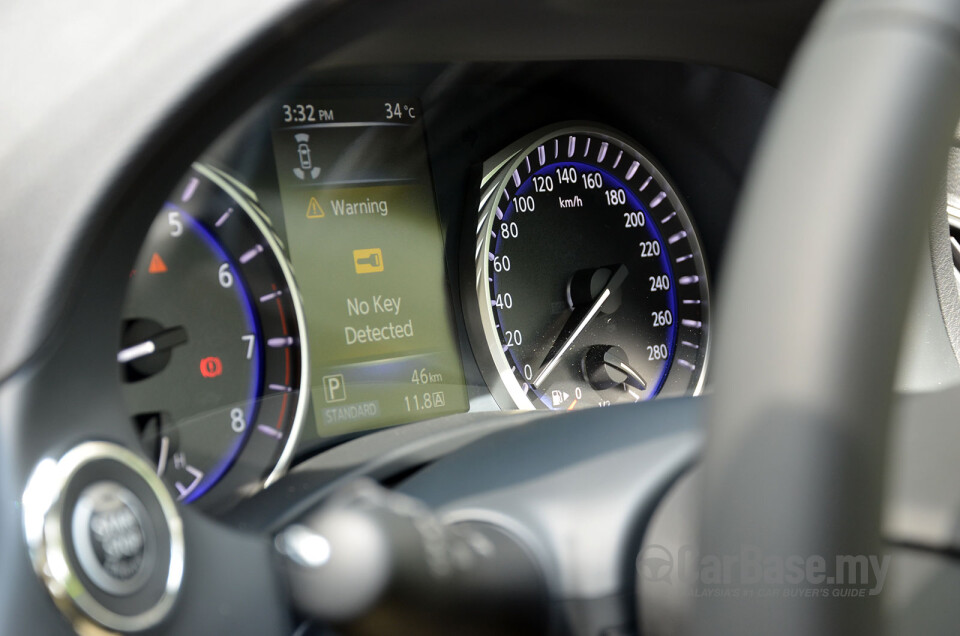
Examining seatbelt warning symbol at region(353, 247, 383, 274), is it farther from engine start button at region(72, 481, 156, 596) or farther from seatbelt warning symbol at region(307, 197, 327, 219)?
engine start button at region(72, 481, 156, 596)

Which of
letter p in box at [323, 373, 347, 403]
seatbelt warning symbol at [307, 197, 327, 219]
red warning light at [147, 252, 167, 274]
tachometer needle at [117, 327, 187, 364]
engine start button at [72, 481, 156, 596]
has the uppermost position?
seatbelt warning symbol at [307, 197, 327, 219]

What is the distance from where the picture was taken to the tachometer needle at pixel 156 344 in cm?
81

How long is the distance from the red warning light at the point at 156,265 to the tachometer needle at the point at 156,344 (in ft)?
0.16

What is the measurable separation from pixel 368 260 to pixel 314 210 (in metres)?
0.08

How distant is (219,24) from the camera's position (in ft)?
2.11

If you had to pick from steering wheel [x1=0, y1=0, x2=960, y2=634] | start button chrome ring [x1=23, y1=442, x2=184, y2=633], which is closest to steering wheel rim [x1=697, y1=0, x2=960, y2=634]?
steering wheel [x1=0, y1=0, x2=960, y2=634]

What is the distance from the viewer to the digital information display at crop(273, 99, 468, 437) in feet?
3.72

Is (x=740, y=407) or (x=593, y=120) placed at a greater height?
(x=593, y=120)

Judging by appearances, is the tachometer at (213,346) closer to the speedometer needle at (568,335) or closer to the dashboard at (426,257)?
the dashboard at (426,257)

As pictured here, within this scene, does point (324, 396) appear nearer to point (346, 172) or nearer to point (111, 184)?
point (346, 172)

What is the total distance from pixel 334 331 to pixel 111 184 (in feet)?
1.71

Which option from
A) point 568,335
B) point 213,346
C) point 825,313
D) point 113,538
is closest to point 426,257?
point 568,335

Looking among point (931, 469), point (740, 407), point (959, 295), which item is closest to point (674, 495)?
point (931, 469)

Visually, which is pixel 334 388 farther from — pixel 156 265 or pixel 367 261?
pixel 156 265
